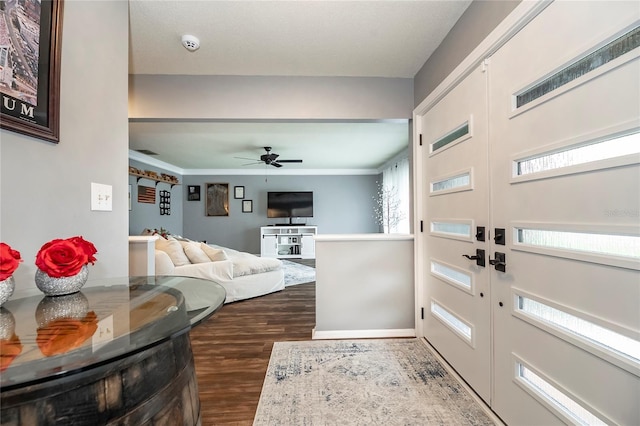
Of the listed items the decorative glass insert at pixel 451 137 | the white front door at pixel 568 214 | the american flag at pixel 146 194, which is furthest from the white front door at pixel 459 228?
the american flag at pixel 146 194

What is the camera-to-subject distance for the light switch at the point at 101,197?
132cm

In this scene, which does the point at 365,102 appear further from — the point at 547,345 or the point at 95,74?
the point at 547,345

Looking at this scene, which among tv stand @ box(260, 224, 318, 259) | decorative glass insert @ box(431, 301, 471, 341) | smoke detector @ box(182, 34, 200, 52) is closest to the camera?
decorative glass insert @ box(431, 301, 471, 341)

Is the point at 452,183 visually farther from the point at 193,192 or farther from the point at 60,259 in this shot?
the point at 193,192

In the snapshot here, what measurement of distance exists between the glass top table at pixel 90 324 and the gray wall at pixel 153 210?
16.2 feet

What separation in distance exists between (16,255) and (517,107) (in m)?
2.00

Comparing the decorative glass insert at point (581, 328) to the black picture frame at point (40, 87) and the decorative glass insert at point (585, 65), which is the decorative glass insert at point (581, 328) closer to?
the decorative glass insert at point (585, 65)

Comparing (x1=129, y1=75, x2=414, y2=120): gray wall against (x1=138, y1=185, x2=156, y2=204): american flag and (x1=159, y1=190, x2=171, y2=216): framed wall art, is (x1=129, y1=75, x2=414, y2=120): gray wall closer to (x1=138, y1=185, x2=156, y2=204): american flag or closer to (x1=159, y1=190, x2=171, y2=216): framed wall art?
(x1=138, y1=185, x2=156, y2=204): american flag

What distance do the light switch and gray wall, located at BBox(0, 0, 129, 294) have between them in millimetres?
25

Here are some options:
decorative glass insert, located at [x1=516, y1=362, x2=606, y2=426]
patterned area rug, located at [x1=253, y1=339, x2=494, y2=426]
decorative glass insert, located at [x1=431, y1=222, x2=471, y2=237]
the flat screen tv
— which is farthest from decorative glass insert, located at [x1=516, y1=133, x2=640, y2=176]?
the flat screen tv

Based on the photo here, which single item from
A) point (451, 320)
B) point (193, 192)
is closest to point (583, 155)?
point (451, 320)

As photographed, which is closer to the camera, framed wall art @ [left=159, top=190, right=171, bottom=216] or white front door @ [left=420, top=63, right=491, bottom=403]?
white front door @ [left=420, top=63, right=491, bottom=403]

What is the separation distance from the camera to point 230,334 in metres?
2.65

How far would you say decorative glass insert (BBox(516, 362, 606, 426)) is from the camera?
3.29ft
